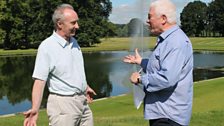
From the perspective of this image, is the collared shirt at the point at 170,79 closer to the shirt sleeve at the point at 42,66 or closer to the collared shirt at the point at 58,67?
the collared shirt at the point at 58,67

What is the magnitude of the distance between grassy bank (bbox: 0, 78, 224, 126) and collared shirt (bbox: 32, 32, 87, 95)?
383 cm

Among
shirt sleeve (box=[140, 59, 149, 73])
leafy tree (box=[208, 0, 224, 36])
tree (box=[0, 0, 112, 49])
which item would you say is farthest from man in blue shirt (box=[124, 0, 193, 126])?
leafy tree (box=[208, 0, 224, 36])

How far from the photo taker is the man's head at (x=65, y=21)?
4844 millimetres

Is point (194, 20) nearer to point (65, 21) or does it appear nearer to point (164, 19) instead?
point (65, 21)

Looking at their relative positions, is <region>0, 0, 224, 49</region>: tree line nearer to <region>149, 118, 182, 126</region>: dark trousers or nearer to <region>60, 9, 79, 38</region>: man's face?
<region>60, 9, 79, 38</region>: man's face

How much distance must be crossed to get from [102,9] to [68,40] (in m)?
76.3

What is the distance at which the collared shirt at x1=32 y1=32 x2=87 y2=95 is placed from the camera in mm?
4777

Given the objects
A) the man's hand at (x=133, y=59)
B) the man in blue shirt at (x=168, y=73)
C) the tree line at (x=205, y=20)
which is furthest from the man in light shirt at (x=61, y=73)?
the tree line at (x=205, y=20)

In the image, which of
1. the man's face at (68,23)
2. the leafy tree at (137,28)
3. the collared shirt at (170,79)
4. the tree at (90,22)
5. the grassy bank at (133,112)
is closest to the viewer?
the collared shirt at (170,79)

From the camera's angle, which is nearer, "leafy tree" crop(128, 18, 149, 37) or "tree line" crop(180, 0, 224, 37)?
"leafy tree" crop(128, 18, 149, 37)

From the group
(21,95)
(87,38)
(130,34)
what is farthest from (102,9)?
(130,34)

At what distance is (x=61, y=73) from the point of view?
15.9 ft

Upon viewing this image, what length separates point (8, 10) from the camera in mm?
73750

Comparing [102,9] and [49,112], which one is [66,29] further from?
[102,9]
